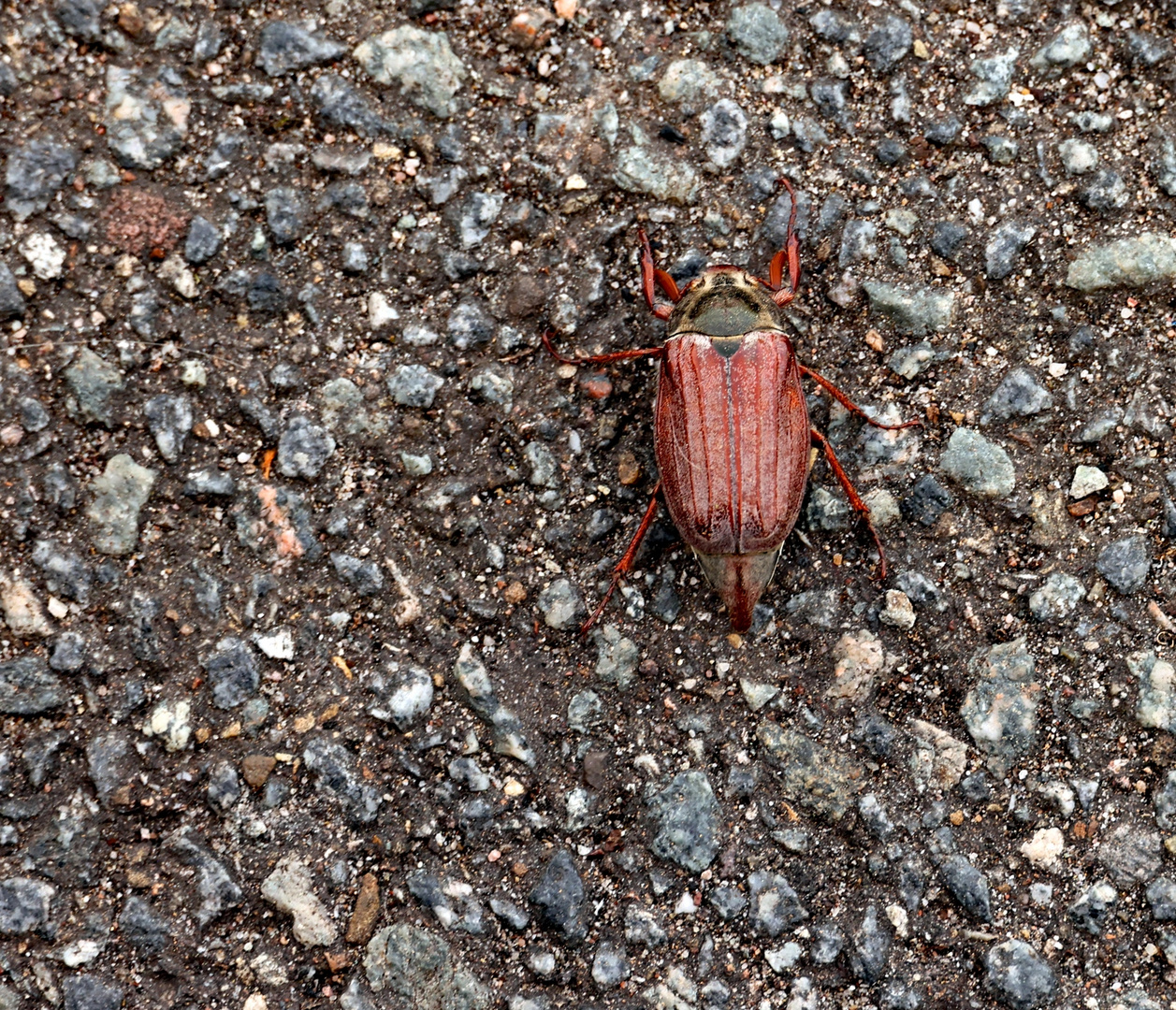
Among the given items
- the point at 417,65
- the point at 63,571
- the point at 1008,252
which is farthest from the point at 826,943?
the point at 417,65

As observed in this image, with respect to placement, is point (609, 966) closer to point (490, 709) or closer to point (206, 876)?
point (490, 709)

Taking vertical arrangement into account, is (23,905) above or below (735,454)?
below

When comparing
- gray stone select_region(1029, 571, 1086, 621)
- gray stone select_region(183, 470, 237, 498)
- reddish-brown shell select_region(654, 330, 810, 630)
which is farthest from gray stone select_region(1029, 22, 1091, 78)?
gray stone select_region(183, 470, 237, 498)

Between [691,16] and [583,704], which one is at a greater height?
[691,16]

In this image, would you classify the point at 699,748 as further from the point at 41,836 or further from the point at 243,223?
the point at 243,223

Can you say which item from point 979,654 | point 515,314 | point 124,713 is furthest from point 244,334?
point 979,654
